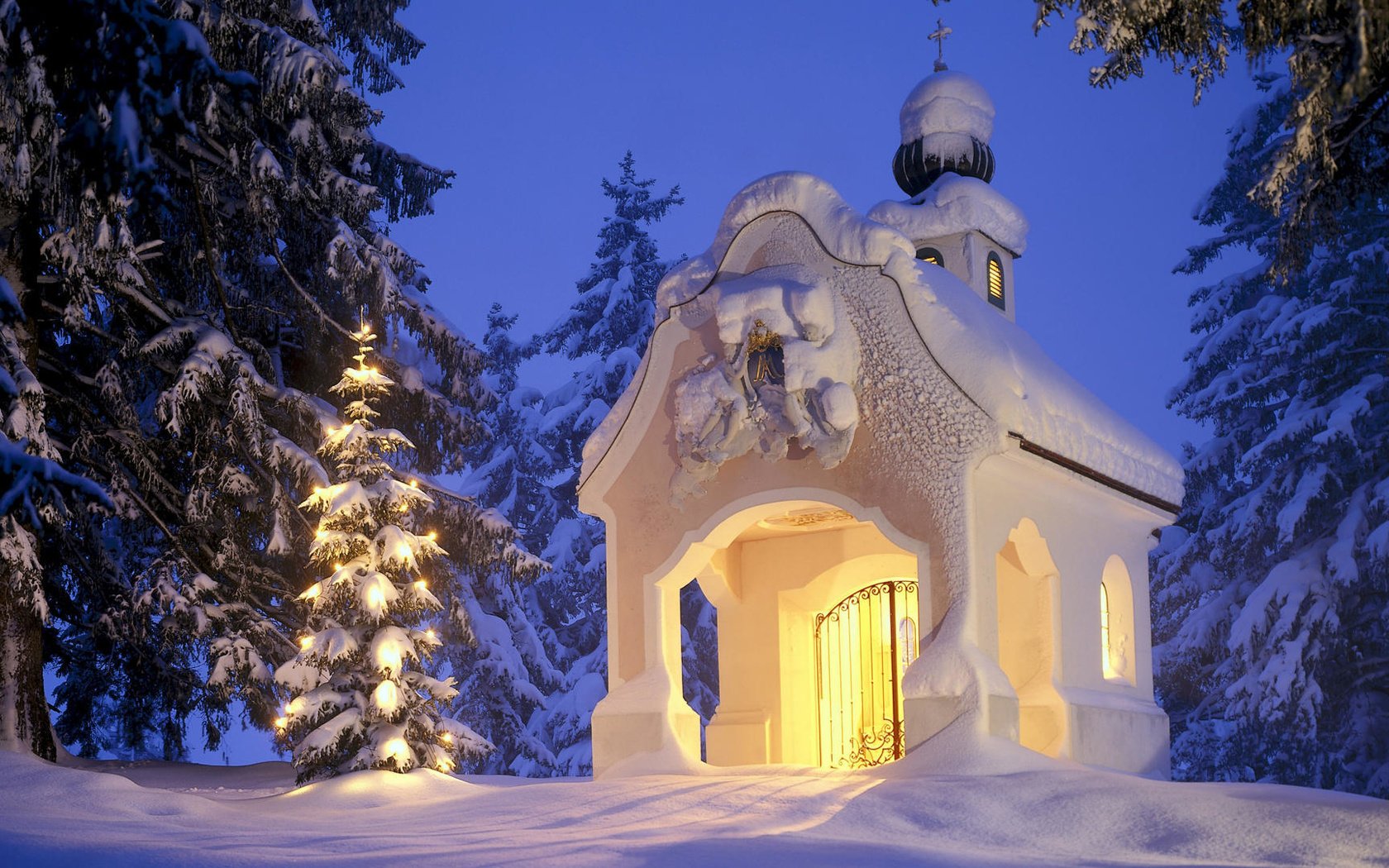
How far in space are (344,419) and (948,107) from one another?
27.9 ft

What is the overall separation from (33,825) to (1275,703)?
657 inches

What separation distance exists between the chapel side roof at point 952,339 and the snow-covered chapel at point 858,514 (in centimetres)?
3

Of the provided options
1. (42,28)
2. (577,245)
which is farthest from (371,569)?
(577,245)

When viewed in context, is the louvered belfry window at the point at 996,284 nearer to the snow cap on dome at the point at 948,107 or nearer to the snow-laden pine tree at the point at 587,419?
the snow cap on dome at the point at 948,107

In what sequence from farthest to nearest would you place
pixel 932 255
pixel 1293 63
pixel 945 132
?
pixel 945 132 < pixel 932 255 < pixel 1293 63

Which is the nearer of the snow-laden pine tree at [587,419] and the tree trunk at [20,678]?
the tree trunk at [20,678]

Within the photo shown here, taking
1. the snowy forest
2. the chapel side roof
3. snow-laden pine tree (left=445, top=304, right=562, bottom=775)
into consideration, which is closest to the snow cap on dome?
the chapel side roof

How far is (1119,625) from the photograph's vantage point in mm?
15789

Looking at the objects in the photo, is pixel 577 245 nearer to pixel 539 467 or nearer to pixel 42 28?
pixel 539 467

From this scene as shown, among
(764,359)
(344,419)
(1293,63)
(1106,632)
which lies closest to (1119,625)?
(1106,632)

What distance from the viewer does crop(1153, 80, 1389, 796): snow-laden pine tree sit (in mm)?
21016

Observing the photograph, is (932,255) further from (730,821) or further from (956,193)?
(730,821)

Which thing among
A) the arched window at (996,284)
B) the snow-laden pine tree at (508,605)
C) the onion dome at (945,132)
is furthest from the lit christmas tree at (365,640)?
the onion dome at (945,132)

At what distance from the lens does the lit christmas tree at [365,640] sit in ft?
41.9
